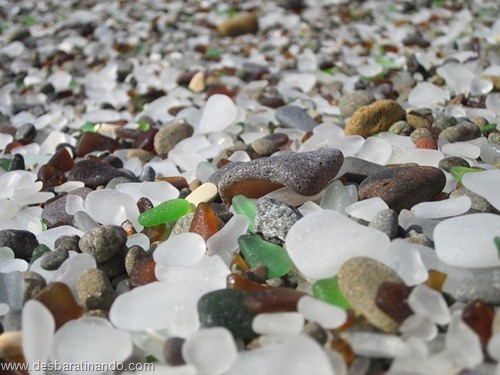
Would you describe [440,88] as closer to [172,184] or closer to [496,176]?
[496,176]

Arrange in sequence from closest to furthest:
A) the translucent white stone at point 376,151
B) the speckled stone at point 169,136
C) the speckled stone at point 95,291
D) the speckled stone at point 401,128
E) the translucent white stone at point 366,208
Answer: the speckled stone at point 95,291 → the translucent white stone at point 366,208 → the translucent white stone at point 376,151 → the speckled stone at point 401,128 → the speckled stone at point 169,136

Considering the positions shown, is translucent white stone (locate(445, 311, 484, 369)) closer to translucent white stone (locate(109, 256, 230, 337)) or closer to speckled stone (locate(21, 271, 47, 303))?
translucent white stone (locate(109, 256, 230, 337))

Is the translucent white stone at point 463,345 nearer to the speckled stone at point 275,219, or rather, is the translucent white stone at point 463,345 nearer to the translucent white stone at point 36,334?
the speckled stone at point 275,219

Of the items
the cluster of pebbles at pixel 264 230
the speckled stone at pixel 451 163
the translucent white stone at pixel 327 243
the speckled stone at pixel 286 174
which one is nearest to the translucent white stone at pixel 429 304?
the cluster of pebbles at pixel 264 230

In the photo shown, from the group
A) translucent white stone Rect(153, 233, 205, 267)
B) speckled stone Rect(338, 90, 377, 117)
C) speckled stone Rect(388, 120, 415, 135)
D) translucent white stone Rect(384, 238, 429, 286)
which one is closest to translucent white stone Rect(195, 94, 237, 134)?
speckled stone Rect(338, 90, 377, 117)

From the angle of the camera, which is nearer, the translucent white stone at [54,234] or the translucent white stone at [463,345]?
the translucent white stone at [463,345]

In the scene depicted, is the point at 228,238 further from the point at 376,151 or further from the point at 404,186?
the point at 376,151

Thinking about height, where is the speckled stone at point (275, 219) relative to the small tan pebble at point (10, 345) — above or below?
above

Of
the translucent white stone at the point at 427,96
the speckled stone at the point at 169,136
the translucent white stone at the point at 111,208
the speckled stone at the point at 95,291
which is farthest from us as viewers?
the translucent white stone at the point at 427,96
